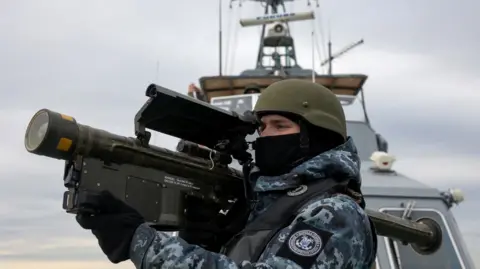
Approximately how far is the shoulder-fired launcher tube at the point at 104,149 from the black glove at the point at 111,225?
0.51ft

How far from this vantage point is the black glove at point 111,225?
2.19 m

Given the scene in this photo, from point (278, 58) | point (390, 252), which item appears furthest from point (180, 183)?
point (278, 58)

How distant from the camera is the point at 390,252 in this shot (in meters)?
5.41

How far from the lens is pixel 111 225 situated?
220 cm

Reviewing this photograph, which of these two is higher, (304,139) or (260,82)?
(304,139)

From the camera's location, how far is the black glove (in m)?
2.19

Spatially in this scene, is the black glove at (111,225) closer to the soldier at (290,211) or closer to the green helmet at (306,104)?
the soldier at (290,211)

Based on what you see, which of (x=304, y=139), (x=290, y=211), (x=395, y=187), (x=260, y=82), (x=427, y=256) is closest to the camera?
(x=290, y=211)

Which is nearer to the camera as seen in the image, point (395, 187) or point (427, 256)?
point (427, 256)

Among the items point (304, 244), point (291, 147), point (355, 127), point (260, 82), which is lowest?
point (355, 127)

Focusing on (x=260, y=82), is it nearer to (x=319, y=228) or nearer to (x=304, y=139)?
(x=304, y=139)

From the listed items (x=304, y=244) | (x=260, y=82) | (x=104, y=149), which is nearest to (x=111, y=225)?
(x=104, y=149)

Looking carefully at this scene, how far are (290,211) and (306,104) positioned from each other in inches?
17.7

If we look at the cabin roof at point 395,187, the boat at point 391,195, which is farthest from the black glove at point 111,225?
the cabin roof at point 395,187
